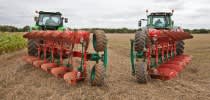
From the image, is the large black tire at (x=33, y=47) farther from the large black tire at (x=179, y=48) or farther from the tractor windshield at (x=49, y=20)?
the large black tire at (x=179, y=48)

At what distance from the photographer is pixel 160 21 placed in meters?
16.0

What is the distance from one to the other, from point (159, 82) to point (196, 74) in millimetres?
2154

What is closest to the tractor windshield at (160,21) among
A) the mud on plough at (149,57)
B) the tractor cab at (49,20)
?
the tractor cab at (49,20)

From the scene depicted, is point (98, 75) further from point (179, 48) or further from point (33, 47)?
point (179, 48)

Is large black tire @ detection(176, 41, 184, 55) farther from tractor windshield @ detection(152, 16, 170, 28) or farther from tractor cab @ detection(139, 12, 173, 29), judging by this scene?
tractor windshield @ detection(152, 16, 170, 28)

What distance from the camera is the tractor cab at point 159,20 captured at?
15.9m

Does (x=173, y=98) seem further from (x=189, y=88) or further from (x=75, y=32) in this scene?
(x=75, y=32)

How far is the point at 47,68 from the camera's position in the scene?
30.4 ft

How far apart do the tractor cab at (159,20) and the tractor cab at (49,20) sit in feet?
13.1

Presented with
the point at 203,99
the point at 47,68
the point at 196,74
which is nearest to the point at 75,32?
the point at 47,68

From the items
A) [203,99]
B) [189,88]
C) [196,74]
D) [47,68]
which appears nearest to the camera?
[203,99]

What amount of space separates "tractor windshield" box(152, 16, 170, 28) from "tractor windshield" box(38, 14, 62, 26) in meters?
4.45

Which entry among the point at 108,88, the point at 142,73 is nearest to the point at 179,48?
the point at 142,73

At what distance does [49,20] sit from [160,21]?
5215 mm
